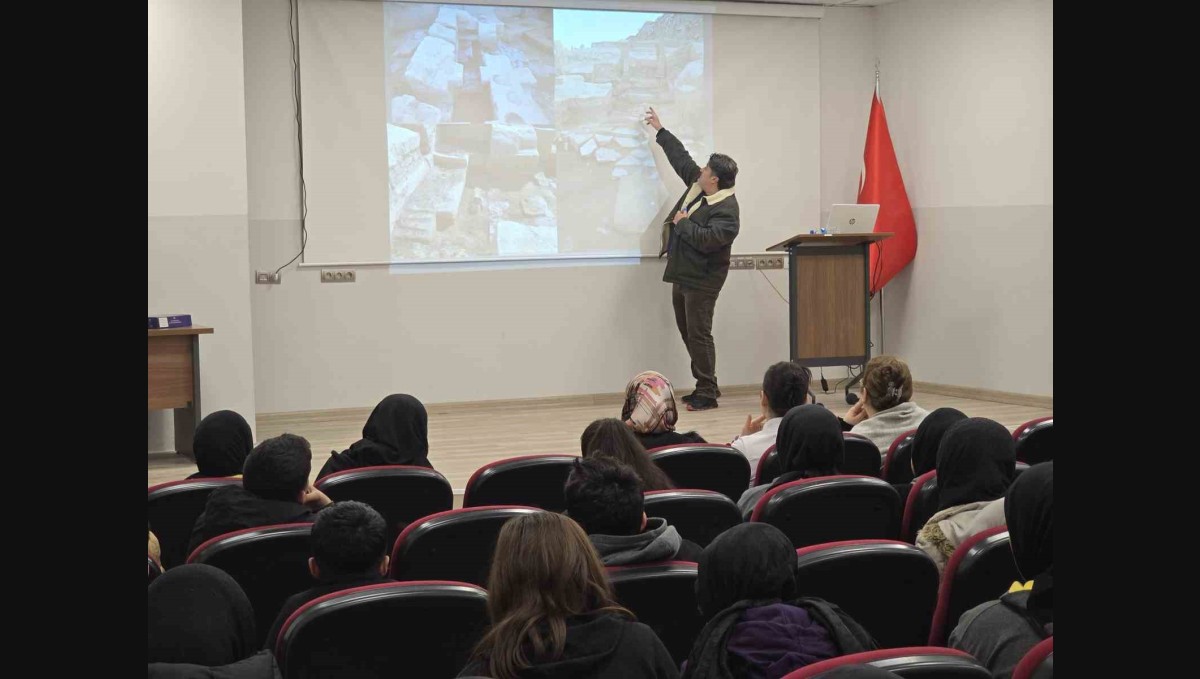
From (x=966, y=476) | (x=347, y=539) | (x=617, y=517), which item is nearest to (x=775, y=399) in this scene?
(x=966, y=476)

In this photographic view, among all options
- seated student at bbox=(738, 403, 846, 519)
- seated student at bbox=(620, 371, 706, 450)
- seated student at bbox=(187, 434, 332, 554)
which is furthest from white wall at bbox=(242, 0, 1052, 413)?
seated student at bbox=(738, 403, 846, 519)

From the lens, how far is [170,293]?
20.3ft

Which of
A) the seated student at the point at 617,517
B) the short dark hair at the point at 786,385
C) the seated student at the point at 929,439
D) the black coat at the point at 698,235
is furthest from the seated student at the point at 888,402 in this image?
the black coat at the point at 698,235

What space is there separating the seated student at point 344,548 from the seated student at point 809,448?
1.11 metres

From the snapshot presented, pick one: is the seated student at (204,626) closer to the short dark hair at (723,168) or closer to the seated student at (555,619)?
the seated student at (555,619)

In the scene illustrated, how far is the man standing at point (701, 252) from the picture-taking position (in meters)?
7.09

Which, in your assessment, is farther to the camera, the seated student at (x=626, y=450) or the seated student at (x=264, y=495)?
the seated student at (x=626, y=450)

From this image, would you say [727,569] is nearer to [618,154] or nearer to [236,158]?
[236,158]

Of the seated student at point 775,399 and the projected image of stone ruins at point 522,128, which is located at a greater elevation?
the projected image of stone ruins at point 522,128

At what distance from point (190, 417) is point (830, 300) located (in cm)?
412

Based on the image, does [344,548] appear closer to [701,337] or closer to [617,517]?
[617,517]
